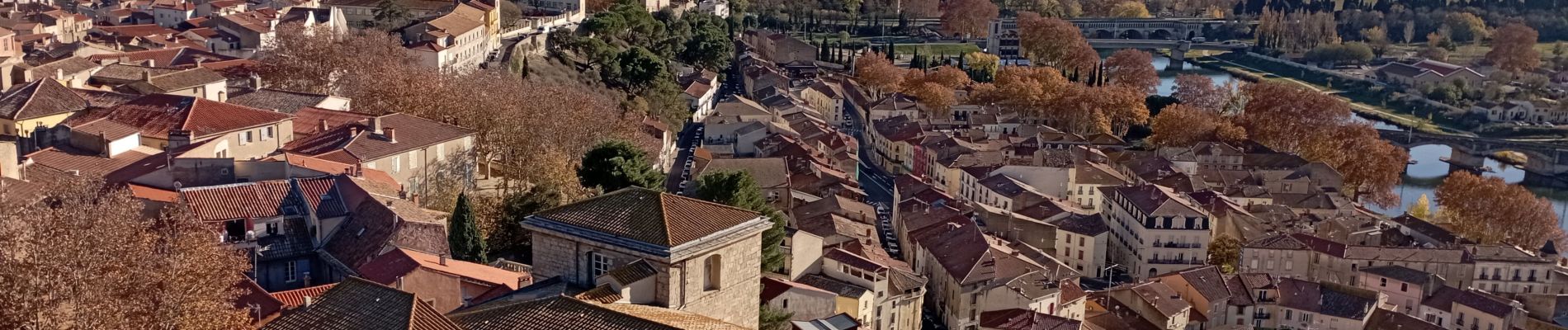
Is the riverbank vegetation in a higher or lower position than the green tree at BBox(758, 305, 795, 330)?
lower

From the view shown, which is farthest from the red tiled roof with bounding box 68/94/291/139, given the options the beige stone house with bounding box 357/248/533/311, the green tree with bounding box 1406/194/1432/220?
the green tree with bounding box 1406/194/1432/220

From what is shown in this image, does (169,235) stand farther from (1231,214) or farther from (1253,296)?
(1231,214)

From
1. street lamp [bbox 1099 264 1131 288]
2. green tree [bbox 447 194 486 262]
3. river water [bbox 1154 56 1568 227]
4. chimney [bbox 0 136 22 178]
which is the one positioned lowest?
river water [bbox 1154 56 1568 227]

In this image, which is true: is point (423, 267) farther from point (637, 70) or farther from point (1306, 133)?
point (1306, 133)

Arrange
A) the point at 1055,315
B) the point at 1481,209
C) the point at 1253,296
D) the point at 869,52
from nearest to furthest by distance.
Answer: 1. the point at 1055,315
2. the point at 1253,296
3. the point at 1481,209
4. the point at 869,52

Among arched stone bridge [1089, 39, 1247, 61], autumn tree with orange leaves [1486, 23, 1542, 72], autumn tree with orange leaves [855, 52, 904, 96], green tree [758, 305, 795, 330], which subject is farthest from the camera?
arched stone bridge [1089, 39, 1247, 61]

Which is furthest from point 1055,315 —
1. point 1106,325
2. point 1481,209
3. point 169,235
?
point 1481,209

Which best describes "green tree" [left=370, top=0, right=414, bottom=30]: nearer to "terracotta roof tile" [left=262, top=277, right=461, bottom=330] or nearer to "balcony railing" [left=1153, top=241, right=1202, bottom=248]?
"balcony railing" [left=1153, top=241, right=1202, bottom=248]
